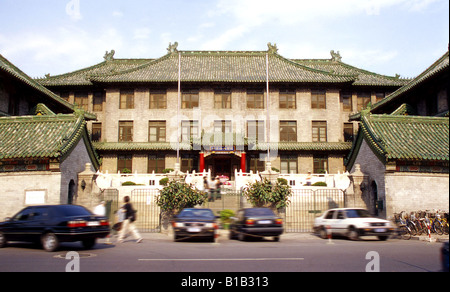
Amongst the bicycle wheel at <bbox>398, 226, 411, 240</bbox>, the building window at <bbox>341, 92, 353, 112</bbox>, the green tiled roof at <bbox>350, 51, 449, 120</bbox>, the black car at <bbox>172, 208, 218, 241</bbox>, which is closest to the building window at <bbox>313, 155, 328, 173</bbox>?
the building window at <bbox>341, 92, 353, 112</bbox>

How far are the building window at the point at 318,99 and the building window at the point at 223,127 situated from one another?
9937mm

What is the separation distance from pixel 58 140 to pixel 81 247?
35.7 ft

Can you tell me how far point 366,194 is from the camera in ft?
72.6

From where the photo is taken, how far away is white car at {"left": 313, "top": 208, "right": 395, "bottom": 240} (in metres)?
15.3

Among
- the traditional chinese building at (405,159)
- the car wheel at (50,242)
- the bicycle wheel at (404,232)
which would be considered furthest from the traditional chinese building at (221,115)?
the car wheel at (50,242)

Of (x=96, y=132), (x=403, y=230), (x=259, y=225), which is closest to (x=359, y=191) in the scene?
(x=403, y=230)

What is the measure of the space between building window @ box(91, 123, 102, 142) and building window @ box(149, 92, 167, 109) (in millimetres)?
6993

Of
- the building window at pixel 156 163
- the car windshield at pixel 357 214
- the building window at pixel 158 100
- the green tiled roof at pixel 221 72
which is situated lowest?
the car windshield at pixel 357 214

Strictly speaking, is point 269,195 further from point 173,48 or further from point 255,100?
point 173,48

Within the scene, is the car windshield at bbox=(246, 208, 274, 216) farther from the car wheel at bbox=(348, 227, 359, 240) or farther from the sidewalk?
the sidewalk

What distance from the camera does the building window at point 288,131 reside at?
42812 mm

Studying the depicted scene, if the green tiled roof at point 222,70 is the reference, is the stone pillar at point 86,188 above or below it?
below

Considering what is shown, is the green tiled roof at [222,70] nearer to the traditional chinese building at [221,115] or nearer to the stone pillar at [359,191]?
the traditional chinese building at [221,115]

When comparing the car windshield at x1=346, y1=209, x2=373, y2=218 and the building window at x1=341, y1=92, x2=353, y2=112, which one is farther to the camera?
the building window at x1=341, y1=92, x2=353, y2=112
